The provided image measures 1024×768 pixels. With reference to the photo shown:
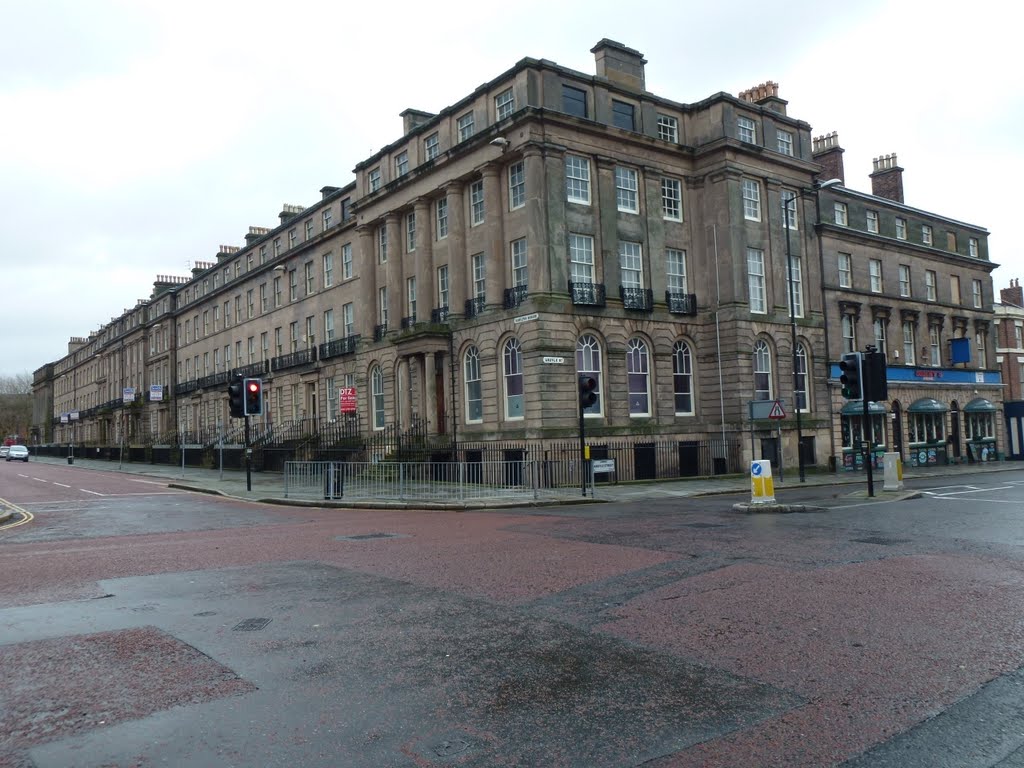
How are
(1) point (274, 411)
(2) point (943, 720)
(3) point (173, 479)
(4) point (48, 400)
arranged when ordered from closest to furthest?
1. (2) point (943, 720)
2. (3) point (173, 479)
3. (1) point (274, 411)
4. (4) point (48, 400)

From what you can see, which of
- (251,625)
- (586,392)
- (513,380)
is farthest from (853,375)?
(251,625)

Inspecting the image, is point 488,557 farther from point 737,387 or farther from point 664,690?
point 737,387

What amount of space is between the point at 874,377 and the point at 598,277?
39.1 ft

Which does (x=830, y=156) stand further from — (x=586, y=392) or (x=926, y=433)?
(x=586, y=392)

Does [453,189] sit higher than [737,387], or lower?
higher

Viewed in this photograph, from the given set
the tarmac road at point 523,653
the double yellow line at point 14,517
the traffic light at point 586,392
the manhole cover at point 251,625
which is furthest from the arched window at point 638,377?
the manhole cover at point 251,625

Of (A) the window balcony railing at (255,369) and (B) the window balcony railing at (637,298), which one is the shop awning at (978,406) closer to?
(B) the window balcony railing at (637,298)

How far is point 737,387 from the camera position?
30734 millimetres

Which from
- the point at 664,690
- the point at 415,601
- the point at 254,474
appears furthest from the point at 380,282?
the point at 664,690

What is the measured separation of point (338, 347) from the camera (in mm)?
41375

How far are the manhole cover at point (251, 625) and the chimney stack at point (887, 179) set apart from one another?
4442cm

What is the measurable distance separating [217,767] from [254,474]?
34.5 m

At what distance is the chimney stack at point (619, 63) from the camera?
101 feet

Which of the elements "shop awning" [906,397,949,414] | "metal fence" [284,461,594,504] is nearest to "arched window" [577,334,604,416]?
"metal fence" [284,461,594,504]
